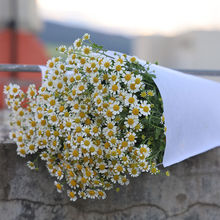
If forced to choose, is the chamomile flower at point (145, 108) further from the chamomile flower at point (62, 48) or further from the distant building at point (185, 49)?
the distant building at point (185, 49)

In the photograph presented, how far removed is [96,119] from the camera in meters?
1.08

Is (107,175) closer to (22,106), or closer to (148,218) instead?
(148,218)

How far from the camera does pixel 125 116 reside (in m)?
1.08

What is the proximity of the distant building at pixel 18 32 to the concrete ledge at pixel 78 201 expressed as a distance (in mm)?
3488

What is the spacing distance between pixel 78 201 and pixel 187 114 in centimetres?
58

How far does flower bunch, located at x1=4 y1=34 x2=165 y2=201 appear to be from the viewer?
1.04 meters

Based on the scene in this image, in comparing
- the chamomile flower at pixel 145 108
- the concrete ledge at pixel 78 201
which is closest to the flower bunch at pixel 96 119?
the chamomile flower at pixel 145 108

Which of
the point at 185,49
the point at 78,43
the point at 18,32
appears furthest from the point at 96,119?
the point at 185,49

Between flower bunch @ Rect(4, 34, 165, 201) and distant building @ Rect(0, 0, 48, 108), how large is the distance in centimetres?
364

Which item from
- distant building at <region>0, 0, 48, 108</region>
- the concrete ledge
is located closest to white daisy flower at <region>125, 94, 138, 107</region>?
the concrete ledge

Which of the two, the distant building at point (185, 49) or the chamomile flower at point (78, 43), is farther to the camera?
the distant building at point (185, 49)

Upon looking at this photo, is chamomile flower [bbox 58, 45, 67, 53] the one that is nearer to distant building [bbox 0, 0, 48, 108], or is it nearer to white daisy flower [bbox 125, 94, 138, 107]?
white daisy flower [bbox 125, 94, 138, 107]

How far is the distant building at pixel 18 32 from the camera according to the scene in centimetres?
473

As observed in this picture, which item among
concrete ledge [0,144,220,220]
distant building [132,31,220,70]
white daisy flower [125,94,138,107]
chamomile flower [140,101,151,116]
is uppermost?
distant building [132,31,220,70]
